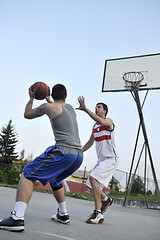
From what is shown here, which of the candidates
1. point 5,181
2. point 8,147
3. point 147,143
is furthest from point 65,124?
point 8,147

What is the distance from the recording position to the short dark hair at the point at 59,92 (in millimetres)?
3455

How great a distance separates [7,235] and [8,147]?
147 feet

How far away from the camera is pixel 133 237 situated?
3.25 meters

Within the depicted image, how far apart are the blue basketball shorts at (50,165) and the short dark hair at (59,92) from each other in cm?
66

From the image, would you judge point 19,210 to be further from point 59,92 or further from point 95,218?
point 95,218

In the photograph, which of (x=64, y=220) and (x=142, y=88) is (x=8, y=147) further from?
(x=64, y=220)

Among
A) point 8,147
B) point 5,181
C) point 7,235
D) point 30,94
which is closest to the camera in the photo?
point 7,235

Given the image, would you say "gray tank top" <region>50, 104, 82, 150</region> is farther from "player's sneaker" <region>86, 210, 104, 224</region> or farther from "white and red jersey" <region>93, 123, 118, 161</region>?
"white and red jersey" <region>93, 123, 118, 161</region>

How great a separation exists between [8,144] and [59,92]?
145 ft

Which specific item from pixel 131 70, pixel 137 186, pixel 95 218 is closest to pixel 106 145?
pixel 95 218

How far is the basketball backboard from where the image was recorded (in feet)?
31.5

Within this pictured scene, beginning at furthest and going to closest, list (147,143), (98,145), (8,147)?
(8,147) < (147,143) < (98,145)

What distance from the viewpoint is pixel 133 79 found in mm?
9820

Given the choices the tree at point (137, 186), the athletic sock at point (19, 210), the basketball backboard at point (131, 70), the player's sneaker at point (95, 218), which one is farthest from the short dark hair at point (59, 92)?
the tree at point (137, 186)
